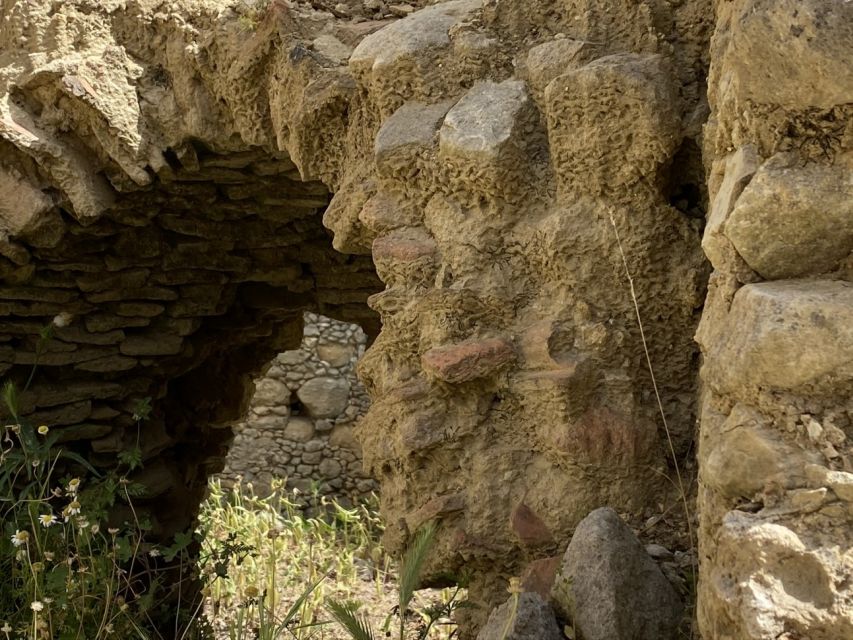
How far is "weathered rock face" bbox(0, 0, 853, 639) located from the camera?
4.89ft

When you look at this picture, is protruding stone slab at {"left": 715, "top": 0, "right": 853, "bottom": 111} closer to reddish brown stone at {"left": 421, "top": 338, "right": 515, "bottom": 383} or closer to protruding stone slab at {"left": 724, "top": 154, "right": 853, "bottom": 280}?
protruding stone slab at {"left": 724, "top": 154, "right": 853, "bottom": 280}

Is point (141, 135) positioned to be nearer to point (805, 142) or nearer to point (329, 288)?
point (329, 288)

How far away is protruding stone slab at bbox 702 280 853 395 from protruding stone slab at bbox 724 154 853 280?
0.12 ft

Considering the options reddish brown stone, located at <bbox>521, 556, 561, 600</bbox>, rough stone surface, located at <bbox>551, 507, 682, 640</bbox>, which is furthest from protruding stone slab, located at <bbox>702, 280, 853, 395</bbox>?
reddish brown stone, located at <bbox>521, 556, 561, 600</bbox>

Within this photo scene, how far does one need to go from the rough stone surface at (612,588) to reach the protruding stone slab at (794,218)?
557 millimetres

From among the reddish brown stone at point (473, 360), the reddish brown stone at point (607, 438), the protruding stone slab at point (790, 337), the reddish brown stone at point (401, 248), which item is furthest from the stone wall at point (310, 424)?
the protruding stone slab at point (790, 337)

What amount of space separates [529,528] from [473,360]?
38 cm

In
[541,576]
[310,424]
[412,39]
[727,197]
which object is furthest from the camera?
[310,424]

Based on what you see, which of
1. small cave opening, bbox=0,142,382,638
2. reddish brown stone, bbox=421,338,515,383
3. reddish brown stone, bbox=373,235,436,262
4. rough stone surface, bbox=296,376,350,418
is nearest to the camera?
reddish brown stone, bbox=421,338,515,383

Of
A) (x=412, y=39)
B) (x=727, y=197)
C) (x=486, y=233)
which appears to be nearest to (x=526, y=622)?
(x=727, y=197)

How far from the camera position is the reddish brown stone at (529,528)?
2201 mm

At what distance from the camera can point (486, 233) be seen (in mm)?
2406

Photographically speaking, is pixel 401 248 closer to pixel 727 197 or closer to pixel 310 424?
pixel 727 197

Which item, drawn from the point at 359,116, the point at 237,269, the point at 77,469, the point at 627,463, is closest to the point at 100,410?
the point at 77,469
